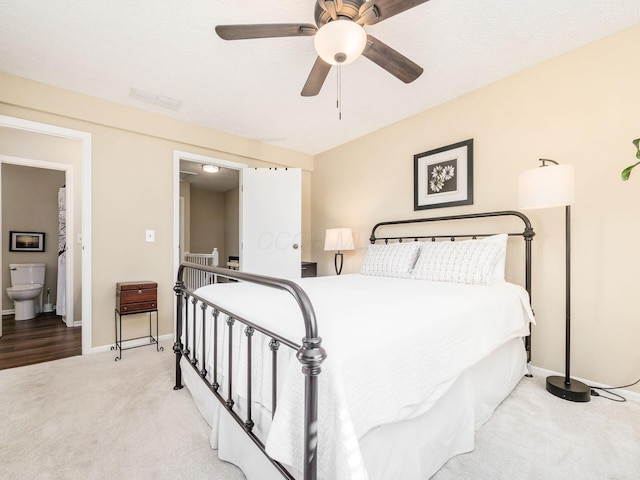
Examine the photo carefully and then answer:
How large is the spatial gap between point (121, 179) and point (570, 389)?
13.6 ft

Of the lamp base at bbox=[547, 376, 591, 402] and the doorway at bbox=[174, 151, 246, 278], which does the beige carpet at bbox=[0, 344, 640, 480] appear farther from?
the doorway at bbox=[174, 151, 246, 278]

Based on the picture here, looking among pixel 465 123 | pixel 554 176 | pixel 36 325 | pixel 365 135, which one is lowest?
pixel 36 325

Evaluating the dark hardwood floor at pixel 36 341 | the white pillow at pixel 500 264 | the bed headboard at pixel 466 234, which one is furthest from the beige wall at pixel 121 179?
the white pillow at pixel 500 264

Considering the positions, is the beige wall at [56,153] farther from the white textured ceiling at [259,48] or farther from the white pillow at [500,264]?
the white pillow at [500,264]

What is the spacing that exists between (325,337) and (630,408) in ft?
7.15

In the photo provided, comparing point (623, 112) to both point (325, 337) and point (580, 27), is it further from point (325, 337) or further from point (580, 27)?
point (325, 337)

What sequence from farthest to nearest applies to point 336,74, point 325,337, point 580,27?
point 336,74 → point 580,27 → point 325,337

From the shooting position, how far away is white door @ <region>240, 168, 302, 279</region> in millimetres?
3881

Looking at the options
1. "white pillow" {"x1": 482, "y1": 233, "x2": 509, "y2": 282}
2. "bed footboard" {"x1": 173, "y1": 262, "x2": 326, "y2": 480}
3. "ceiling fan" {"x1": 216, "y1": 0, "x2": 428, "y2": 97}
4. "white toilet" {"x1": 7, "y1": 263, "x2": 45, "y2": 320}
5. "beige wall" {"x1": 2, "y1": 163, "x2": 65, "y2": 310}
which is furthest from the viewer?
"beige wall" {"x1": 2, "y1": 163, "x2": 65, "y2": 310}

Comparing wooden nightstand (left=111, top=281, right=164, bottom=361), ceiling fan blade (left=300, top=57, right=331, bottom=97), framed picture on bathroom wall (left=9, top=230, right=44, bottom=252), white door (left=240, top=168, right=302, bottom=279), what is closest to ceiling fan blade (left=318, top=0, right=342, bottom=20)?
ceiling fan blade (left=300, top=57, right=331, bottom=97)

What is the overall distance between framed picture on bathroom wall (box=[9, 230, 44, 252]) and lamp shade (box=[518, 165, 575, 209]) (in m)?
6.17

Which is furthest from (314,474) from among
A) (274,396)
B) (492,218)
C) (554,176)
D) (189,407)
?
(492,218)

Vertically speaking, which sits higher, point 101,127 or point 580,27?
point 580,27

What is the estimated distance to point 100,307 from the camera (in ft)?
9.54
